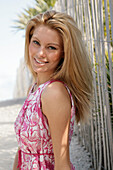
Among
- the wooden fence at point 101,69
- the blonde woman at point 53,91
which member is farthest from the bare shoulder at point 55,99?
the wooden fence at point 101,69

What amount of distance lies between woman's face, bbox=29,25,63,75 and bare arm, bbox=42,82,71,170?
184mm

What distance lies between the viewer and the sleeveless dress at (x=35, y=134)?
1.01 metres

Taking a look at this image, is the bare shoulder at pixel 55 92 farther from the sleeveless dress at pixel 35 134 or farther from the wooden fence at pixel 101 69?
the wooden fence at pixel 101 69

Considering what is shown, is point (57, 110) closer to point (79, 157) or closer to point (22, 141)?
point (22, 141)

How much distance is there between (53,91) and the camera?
94 cm

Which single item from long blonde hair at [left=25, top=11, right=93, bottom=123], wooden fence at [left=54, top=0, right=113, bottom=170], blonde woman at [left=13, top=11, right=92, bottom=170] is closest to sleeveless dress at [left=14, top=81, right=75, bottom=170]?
blonde woman at [left=13, top=11, right=92, bottom=170]

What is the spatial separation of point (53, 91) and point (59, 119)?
0.37 feet

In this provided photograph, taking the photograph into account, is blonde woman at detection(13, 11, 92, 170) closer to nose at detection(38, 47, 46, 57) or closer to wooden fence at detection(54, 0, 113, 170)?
nose at detection(38, 47, 46, 57)

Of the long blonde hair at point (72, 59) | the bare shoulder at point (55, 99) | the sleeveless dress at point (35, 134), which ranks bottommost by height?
the sleeveless dress at point (35, 134)

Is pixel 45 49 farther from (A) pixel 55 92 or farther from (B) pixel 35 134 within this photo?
(B) pixel 35 134

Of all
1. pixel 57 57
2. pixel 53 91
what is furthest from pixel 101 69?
pixel 53 91

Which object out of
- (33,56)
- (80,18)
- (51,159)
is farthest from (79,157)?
(33,56)

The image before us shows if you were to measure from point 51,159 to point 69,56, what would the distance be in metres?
0.47

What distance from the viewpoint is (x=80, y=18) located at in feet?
7.44
